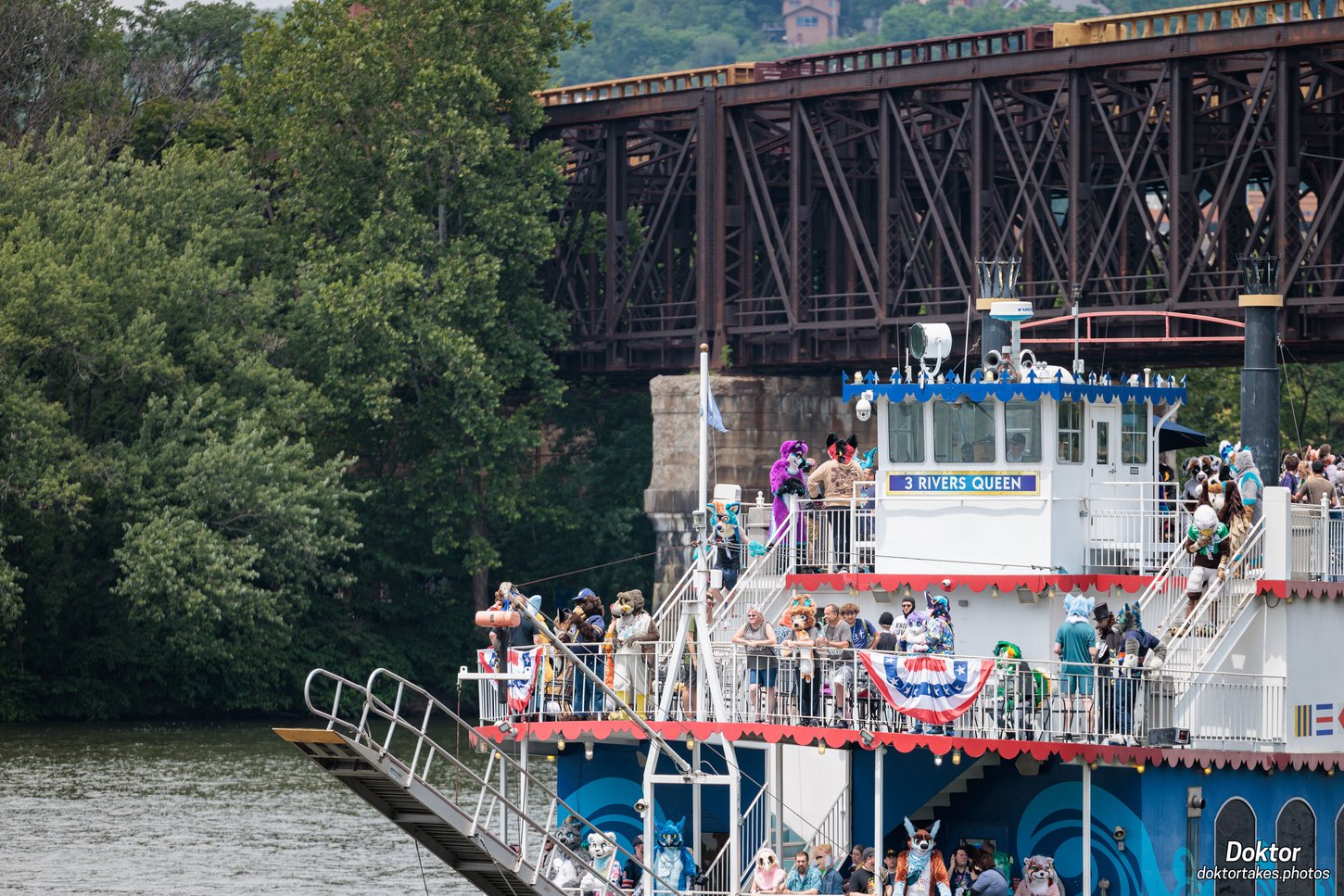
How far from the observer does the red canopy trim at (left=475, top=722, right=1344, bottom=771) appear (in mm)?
30781

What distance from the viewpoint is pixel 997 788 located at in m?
33.1

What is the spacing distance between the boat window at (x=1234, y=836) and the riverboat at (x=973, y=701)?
0.10ft

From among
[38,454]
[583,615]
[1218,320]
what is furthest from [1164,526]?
[38,454]

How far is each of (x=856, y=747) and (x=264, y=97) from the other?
56.0 metres

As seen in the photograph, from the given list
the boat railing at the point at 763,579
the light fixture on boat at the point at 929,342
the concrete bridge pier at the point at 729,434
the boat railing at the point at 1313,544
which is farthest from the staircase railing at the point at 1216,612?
the concrete bridge pier at the point at 729,434

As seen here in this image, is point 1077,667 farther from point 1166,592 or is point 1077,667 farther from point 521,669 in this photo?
point 521,669

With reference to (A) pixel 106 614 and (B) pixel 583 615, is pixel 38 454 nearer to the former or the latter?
(A) pixel 106 614

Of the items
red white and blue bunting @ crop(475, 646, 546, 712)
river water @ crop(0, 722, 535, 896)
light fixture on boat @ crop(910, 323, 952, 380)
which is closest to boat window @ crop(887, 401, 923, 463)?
light fixture on boat @ crop(910, 323, 952, 380)

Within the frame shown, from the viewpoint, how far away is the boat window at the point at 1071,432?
34125 millimetres

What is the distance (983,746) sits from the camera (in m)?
30.9

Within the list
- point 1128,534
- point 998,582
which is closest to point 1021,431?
point 1128,534

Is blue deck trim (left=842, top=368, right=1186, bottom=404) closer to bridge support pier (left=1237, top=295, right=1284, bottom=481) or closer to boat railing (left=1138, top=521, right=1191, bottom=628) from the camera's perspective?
boat railing (left=1138, top=521, right=1191, bottom=628)

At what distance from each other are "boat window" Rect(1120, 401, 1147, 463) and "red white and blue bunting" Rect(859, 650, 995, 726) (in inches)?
198

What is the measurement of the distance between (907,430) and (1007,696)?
4822 millimetres
